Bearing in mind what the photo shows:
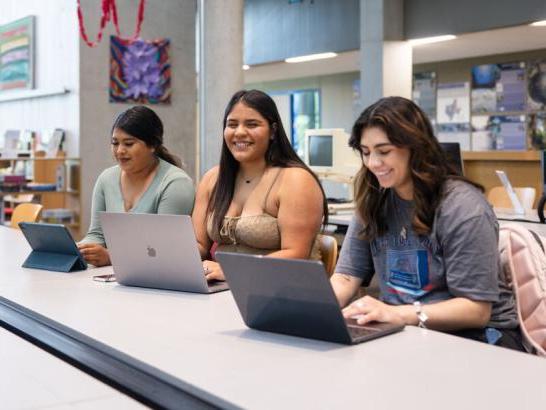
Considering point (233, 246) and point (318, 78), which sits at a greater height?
point (318, 78)

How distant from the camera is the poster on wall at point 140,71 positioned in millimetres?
7566

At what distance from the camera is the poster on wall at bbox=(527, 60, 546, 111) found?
9.29 meters

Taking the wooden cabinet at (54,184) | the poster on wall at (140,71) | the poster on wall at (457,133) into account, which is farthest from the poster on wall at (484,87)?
the wooden cabinet at (54,184)

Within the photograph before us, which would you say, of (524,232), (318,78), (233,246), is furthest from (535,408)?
(318,78)

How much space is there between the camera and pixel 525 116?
31.2ft

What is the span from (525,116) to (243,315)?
333 inches

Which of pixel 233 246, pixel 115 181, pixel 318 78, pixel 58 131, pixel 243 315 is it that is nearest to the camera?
pixel 243 315

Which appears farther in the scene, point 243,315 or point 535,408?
point 243,315

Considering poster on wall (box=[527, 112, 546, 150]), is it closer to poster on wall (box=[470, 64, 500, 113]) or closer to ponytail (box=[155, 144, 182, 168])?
poster on wall (box=[470, 64, 500, 113])

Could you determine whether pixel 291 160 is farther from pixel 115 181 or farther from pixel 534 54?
pixel 534 54

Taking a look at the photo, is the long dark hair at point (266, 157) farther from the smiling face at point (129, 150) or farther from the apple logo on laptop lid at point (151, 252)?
the apple logo on laptop lid at point (151, 252)

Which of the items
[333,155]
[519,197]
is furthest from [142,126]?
[519,197]

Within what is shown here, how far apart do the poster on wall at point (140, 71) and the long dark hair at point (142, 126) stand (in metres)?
4.40

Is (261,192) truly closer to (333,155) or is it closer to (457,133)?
(333,155)
